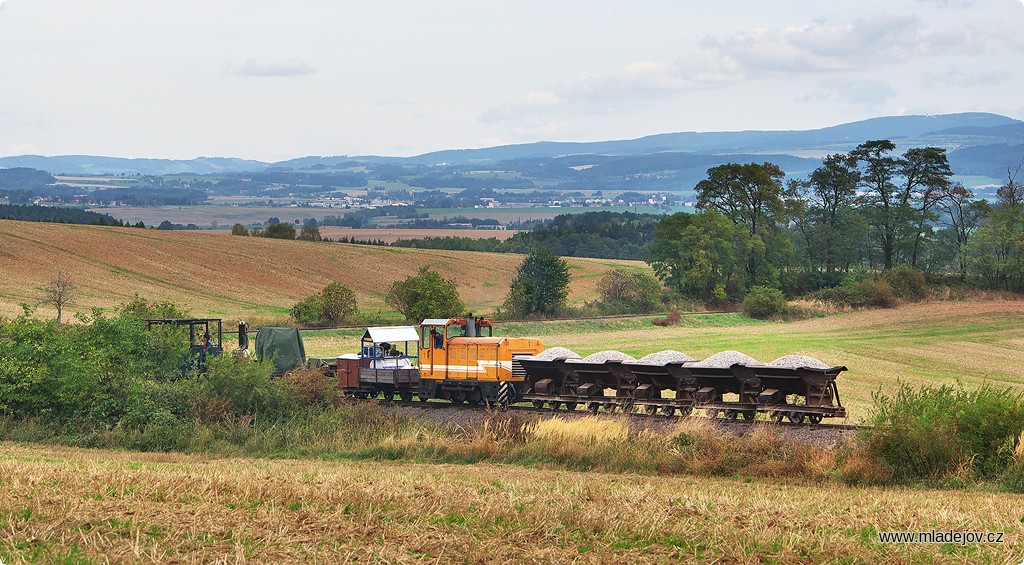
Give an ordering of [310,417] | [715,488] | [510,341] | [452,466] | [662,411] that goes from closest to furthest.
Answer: [715,488] → [452,466] → [310,417] → [662,411] → [510,341]

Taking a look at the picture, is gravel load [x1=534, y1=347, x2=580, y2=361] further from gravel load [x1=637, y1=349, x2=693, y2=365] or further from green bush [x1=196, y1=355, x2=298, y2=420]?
green bush [x1=196, y1=355, x2=298, y2=420]

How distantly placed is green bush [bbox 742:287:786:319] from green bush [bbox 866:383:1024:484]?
191ft

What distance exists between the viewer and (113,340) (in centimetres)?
2961

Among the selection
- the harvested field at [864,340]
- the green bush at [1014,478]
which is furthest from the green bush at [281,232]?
the green bush at [1014,478]

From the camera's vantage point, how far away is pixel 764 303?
79.4 metres

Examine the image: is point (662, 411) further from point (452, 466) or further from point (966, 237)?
point (966, 237)

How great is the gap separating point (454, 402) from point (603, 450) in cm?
1240

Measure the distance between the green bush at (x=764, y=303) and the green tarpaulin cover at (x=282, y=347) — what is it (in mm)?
49791

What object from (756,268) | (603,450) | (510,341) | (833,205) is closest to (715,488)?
(603,450)

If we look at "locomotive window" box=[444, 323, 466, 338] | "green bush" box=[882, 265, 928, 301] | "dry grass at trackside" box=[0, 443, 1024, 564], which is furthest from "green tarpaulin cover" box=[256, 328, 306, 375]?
"green bush" box=[882, 265, 928, 301]

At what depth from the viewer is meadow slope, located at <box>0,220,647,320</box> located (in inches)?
3022

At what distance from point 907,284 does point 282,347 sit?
196 ft

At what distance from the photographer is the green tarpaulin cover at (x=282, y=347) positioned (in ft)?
127

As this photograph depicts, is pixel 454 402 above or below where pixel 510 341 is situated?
below
